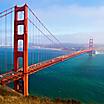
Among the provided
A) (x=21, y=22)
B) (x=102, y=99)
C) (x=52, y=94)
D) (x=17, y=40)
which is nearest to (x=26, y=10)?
(x=21, y=22)

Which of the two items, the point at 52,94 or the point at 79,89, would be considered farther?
the point at 79,89

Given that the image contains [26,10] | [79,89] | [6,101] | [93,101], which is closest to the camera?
[6,101]

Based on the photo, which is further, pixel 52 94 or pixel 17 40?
pixel 52 94

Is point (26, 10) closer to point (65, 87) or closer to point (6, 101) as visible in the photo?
point (65, 87)

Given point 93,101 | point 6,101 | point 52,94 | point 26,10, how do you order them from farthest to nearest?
point 52,94, point 93,101, point 26,10, point 6,101

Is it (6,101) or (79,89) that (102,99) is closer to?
(79,89)

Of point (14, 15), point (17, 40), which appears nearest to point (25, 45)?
point (17, 40)

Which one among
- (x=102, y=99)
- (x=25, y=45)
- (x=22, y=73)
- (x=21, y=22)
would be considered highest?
(x=21, y=22)

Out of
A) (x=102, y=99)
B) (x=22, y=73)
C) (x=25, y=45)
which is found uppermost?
(x=25, y=45)

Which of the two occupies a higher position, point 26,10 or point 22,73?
point 26,10
